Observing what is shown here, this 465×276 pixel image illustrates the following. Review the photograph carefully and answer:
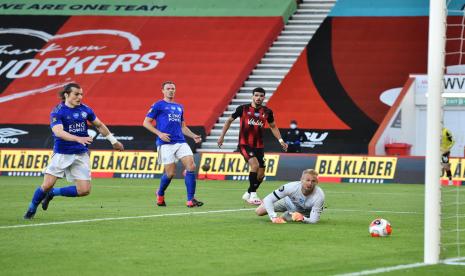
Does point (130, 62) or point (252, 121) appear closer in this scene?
point (252, 121)

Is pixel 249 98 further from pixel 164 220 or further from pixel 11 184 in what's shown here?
pixel 164 220

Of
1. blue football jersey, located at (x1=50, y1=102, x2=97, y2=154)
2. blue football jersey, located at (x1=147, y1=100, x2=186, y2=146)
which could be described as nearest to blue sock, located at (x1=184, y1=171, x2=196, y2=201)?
blue football jersey, located at (x1=147, y1=100, x2=186, y2=146)

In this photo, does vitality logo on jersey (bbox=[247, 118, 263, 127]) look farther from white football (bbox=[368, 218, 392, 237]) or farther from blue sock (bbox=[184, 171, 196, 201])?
white football (bbox=[368, 218, 392, 237])

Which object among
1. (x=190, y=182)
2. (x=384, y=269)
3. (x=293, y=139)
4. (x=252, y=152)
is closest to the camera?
(x=384, y=269)

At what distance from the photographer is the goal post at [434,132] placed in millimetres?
10828

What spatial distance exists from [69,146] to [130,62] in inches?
1073

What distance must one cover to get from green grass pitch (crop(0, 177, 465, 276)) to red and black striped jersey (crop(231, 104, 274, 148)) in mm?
1295

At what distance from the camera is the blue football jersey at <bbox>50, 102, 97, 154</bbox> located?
53.5 ft

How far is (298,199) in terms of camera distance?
1561 centimetres

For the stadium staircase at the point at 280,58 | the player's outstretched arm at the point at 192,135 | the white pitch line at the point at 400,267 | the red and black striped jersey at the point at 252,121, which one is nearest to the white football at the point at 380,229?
the white pitch line at the point at 400,267

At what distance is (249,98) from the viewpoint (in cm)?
4091

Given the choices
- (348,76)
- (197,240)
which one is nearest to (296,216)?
(197,240)

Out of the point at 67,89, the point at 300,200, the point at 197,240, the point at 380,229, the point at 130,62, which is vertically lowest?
the point at 197,240

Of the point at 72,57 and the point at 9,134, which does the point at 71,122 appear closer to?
the point at 9,134
